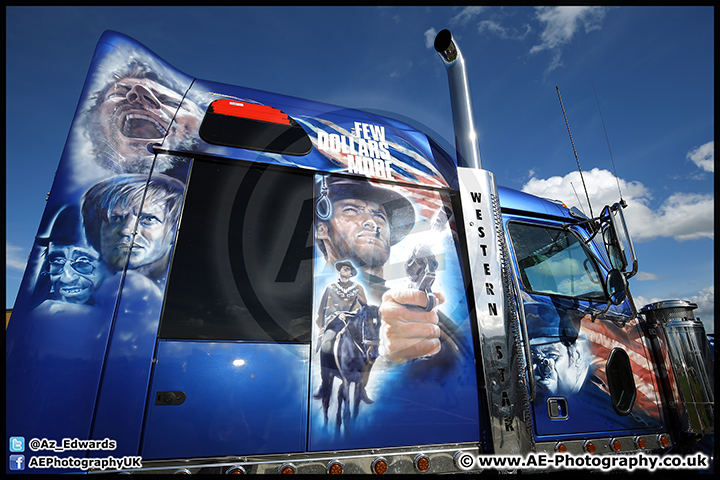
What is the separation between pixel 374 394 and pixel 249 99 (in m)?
2.25

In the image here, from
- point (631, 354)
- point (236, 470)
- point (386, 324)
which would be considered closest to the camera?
point (236, 470)

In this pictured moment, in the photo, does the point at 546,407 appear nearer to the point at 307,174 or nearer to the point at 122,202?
the point at 307,174

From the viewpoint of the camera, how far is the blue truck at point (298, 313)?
192 centimetres

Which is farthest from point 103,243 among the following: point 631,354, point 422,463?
point 631,354

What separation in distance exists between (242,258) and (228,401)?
795mm

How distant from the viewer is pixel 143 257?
212cm

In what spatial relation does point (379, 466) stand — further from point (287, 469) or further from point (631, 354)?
point (631, 354)

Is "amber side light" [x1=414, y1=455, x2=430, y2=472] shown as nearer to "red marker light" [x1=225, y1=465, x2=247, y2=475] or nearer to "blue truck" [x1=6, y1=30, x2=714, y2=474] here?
"blue truck" [x1=6, y1=30, x2=714, y2=474]

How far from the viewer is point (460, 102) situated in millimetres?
3189

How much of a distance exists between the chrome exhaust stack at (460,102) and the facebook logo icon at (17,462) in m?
3.15

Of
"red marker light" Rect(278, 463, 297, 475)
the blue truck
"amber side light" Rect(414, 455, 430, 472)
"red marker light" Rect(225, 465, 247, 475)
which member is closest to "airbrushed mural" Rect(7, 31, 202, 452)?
the blue truck

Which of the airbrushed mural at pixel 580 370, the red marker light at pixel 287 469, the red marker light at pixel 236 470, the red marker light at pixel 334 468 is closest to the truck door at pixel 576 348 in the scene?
the airbrushed mural at pixel 580 370

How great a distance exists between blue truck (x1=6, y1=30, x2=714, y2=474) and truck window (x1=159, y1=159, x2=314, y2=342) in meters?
0.01

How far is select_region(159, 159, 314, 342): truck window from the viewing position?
83.2 inches
